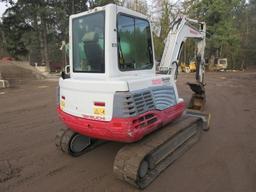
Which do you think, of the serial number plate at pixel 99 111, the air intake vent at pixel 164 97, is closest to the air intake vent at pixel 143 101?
the air intake vent at pixel 164 97

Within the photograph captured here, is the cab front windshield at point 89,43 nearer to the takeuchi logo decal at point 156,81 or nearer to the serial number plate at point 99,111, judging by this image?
the serial number plate at point 99,111

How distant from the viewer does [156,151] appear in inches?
145

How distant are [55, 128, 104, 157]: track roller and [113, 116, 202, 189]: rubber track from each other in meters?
1.28

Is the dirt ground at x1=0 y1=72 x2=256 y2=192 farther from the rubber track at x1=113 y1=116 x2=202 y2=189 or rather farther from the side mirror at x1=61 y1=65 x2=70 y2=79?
the side mirror at x1=61 y1=65 x2=70 y2=79

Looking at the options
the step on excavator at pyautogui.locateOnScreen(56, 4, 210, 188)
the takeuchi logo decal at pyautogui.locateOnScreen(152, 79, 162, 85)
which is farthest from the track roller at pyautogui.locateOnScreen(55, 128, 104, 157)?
the takeuchi logo decal at pyautogui.locateOnScreen(152, 79, 162, 85)

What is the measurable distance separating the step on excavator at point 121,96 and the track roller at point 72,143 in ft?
0.06

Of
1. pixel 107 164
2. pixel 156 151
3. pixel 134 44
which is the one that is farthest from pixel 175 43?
pixel 107 164

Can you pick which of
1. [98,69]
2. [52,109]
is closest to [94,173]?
[98,69]

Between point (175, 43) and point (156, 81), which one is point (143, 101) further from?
point (175, 43)

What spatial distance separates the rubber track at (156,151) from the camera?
10.8 ft

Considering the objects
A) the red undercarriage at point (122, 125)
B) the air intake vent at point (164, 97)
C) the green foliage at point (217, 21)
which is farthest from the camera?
the green foliage at point (217, 21)

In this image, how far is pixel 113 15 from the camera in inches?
133

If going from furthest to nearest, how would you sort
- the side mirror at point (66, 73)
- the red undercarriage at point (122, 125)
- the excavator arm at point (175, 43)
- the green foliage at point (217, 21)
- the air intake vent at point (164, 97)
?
the green foliage at point (217, 21) → the excavator arm at point (175, 43) → the side mirror at point (66, 73) → the air intake vent at point (164, 97) → the red undercarriage at point (122, 125)

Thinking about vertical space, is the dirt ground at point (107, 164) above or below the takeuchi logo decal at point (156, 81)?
below
